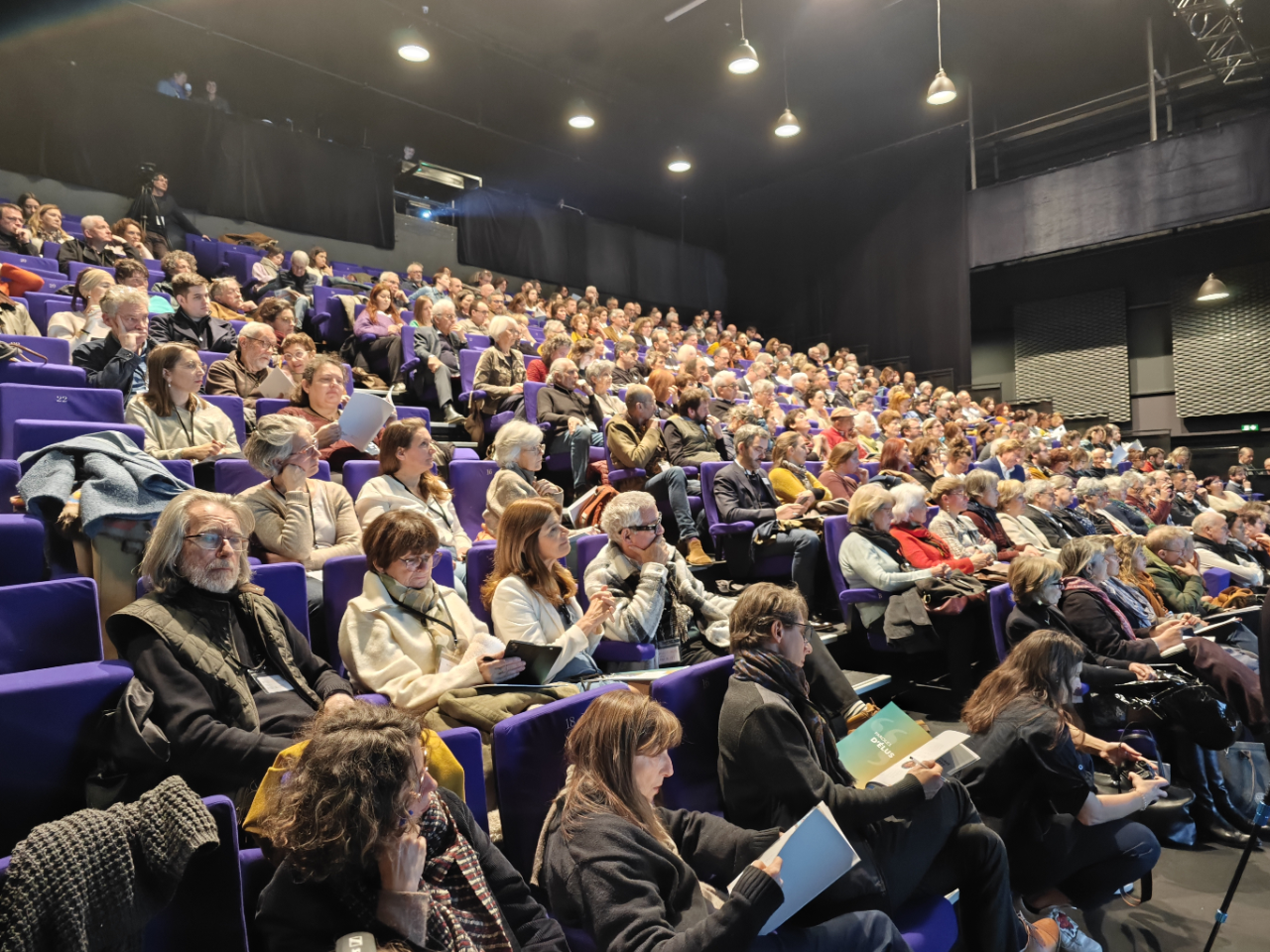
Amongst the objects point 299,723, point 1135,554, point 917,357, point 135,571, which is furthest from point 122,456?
point 917,357

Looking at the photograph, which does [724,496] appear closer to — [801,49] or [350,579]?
[350,579]

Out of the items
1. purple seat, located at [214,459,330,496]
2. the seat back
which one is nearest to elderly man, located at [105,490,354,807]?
the seat back

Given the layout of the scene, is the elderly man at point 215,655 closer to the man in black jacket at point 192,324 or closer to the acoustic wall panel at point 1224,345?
the man in black jacket at point 192,324

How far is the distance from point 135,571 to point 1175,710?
308 centimetres

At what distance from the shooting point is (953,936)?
1514 millimetres

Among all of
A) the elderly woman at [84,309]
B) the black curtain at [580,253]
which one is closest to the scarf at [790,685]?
the elderly woman at [84,309]

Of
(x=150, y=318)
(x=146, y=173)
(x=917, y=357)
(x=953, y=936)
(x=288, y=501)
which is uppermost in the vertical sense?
(x=146, y=173)

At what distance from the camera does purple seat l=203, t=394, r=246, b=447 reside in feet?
10.1

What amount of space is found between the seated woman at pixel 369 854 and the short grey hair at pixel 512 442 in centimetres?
217

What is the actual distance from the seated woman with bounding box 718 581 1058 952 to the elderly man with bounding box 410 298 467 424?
3.32 meters

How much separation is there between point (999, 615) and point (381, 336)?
3816mm

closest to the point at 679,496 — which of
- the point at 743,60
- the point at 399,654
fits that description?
the point at 399,654

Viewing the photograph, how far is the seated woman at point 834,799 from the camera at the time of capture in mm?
1477

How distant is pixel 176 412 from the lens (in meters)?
2.78
